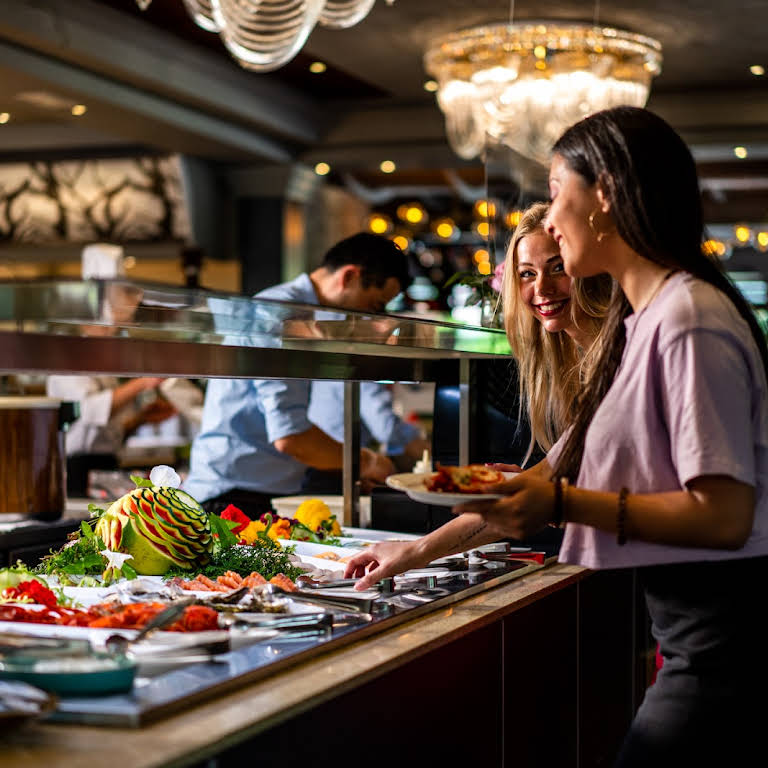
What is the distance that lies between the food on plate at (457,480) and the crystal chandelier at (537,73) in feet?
18.6

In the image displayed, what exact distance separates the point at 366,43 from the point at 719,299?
243 inches

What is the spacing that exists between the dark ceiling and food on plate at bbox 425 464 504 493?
197 inches

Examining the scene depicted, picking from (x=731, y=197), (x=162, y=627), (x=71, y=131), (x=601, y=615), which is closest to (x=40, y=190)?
(x=71, y=131)

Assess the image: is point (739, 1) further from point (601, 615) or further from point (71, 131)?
point (71, 131)

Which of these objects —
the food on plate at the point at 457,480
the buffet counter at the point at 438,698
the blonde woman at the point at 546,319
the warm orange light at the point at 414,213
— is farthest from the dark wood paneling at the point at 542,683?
the warm orange light at the point at 414,213

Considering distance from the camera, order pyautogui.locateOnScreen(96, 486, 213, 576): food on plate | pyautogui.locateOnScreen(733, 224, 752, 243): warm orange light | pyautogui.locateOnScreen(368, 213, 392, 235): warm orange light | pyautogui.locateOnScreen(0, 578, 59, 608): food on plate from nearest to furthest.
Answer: pyautogui.locateOnScreen(0, 578, 59, 608): food on plate, pyautogui.locateOnScreen(96, 486, 213, 576): food on plate, pyautogui.locateOnScreen(733, 224, 752, 243): warm orange light, pyautogui.locateOnScreen(368, 213, 392, 235): warm orange light

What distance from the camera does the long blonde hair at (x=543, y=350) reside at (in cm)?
236

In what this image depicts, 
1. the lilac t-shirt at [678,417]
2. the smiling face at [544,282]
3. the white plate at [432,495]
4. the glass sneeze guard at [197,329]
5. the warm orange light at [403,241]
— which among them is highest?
the warm orange light at [403,241]

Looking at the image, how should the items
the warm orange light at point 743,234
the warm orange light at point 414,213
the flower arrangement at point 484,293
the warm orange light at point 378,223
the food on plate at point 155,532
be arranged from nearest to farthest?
the food on plate at point 155,532 < the flower arrangement at point 484,293 < the warm orange light at point 743,234 < the warm orange light at point 378,223 < the warm orange light at point 414,213

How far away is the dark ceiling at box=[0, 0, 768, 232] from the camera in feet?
21.6

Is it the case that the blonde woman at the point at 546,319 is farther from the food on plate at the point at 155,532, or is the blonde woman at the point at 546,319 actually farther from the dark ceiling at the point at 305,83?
the dark ceiling at the point at 305,83

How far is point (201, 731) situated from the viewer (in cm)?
136

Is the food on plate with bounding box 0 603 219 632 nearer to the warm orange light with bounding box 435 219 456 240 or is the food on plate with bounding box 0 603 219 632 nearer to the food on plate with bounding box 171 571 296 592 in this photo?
the food on plate with bounding box 171 571 296 592

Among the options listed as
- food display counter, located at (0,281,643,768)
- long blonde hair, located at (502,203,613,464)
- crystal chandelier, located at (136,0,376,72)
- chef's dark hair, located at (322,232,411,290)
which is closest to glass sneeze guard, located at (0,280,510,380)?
food display counter, located at (0,281,643,768)
